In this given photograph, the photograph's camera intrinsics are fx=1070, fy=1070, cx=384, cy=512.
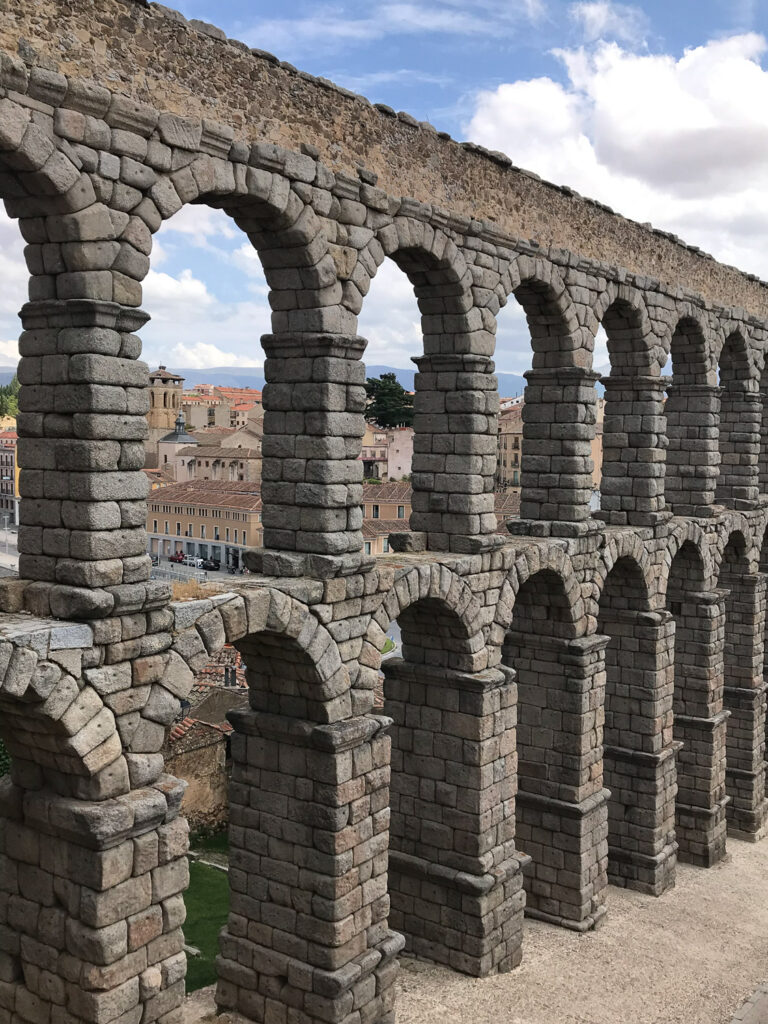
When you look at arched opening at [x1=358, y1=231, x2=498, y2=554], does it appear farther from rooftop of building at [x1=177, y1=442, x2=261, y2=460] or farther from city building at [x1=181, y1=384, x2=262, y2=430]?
city building at [x1=181, y1=384, x2=262, y2=430]

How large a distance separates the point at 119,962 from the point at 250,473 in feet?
147

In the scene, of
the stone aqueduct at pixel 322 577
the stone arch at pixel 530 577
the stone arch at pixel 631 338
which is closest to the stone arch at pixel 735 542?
the stone aqueduct at pixel 322 577

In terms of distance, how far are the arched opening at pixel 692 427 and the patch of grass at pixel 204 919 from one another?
12757mm

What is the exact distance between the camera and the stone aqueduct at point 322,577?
10469 millimetres

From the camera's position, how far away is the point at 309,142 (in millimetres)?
12969

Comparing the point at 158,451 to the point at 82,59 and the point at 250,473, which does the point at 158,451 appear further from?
the point at 82,59

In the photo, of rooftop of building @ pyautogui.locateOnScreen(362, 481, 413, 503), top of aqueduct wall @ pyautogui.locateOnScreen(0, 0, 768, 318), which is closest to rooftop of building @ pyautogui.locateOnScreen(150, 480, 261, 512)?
rooftop of building @ pyautogui.locateOnScreen(362, 481, 413, 503)

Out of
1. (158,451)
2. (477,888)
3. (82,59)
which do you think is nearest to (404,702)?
(477,888)

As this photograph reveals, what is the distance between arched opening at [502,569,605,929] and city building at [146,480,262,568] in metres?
25.8

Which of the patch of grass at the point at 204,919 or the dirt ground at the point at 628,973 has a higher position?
the dirt ground at the point at 628,973

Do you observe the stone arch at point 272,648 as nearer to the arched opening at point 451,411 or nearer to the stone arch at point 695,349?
the arched opening at point 451,411

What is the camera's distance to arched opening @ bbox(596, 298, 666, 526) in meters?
20.5

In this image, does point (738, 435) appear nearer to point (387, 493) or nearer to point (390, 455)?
point (387, 493)

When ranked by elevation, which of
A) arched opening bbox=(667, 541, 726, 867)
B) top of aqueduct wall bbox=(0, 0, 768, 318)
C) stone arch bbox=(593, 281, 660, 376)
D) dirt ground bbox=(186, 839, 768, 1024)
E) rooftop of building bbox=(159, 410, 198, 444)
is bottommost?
dirt ground bbox=(186, 839, 768, 1024)
